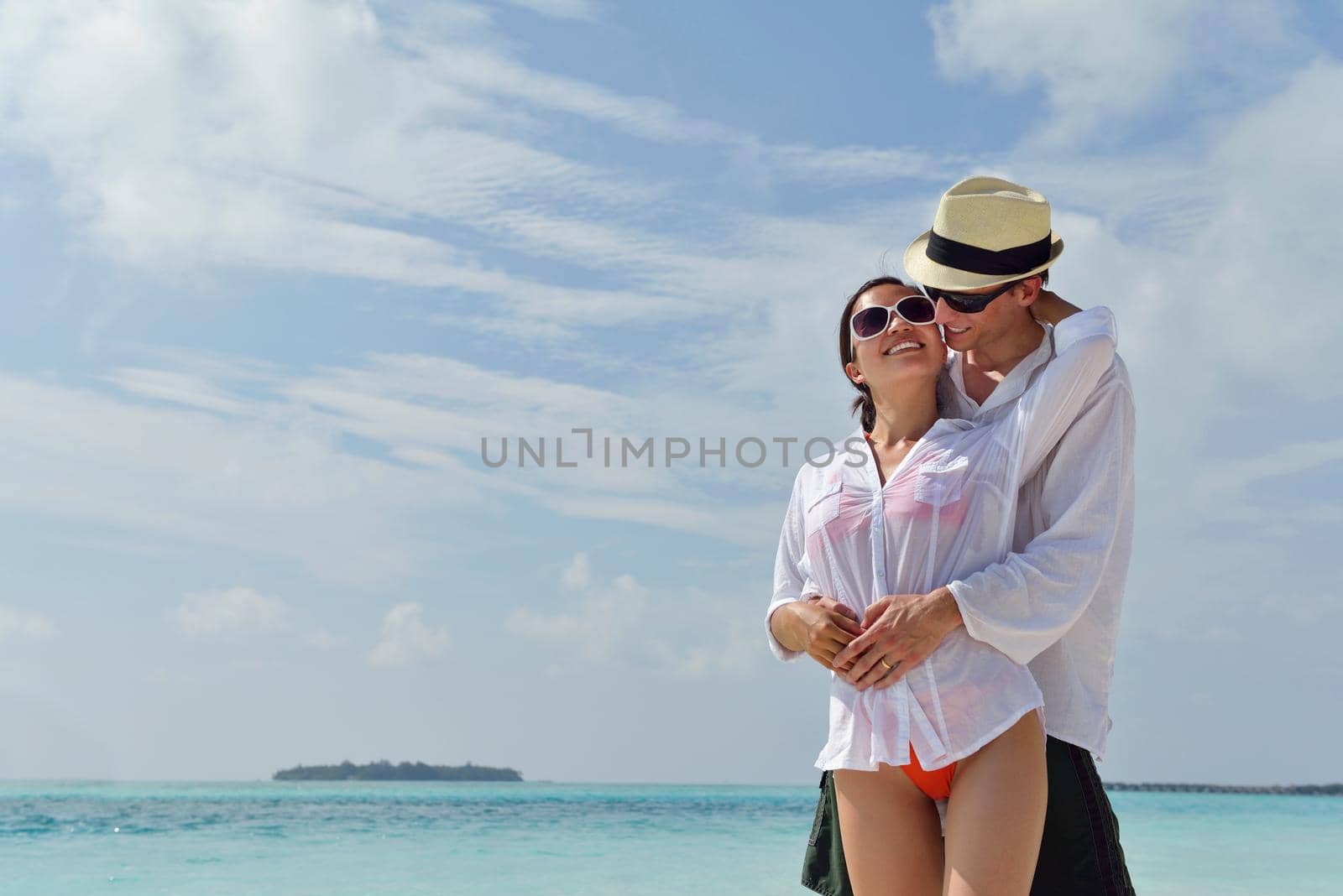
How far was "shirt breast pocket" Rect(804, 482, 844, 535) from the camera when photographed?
8.83ft

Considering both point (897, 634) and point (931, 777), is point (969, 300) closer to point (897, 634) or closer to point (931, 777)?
point (897, 634)

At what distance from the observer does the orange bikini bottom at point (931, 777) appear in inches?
99.0

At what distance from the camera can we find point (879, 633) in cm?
247

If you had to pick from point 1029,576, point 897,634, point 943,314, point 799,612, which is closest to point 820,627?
point 799,612

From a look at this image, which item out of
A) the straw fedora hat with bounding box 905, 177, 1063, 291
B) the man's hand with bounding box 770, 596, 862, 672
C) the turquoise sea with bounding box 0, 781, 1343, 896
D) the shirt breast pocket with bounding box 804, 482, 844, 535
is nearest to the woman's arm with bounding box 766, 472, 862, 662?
the man's hand with bounding box 770, 596, 862, 672

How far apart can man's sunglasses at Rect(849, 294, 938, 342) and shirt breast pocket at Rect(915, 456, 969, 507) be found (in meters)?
0.38

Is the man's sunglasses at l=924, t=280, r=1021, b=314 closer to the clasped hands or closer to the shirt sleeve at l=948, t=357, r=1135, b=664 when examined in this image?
the shirt sleeve at l=948, t=357, r=1135, b=664

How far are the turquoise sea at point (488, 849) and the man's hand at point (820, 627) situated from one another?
32.1 ft

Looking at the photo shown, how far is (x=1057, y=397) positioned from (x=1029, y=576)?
15.1 inches

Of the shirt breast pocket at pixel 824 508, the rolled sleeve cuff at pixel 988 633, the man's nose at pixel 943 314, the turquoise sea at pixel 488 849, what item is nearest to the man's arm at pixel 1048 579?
the rolled sleeve cuff at pixel 988 633

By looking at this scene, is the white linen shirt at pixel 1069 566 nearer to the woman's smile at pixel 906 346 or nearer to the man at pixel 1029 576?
the man at pixel 1029 576

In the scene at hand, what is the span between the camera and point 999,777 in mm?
2402

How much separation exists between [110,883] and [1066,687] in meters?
13.9

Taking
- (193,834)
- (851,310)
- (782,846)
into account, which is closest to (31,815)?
(193,834)
